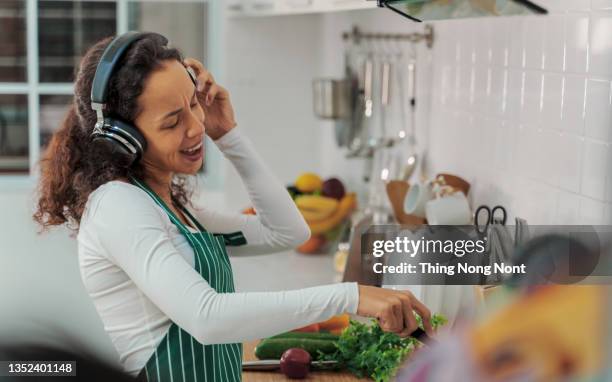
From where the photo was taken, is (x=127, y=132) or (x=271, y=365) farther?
(x=271, y=365)

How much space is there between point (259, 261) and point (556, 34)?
2.92ft

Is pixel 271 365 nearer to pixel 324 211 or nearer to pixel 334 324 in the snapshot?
pixel 334 324

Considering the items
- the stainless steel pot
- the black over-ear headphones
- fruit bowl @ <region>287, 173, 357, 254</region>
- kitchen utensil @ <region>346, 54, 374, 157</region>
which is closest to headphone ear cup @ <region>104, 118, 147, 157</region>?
the black over-ear headphones

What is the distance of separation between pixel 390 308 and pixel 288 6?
1245 mm

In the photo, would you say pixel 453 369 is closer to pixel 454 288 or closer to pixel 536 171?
pixel 454 288

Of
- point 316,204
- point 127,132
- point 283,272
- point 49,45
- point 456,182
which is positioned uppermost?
point 49,45

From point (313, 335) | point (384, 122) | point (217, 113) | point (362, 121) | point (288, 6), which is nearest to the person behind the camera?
point (217, 113)

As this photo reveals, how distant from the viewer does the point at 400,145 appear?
6.45 ft

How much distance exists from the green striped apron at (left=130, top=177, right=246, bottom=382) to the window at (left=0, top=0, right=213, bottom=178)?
1909 millimetres

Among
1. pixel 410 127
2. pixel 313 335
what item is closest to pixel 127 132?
pixel 313 335

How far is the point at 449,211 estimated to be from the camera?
1.40 meters

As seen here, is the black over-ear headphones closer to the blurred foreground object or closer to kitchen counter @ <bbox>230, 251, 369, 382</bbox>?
the blurred foreground object

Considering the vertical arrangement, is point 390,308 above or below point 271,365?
above

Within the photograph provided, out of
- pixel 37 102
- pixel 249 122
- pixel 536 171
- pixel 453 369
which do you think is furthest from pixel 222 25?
pixel 453 369
